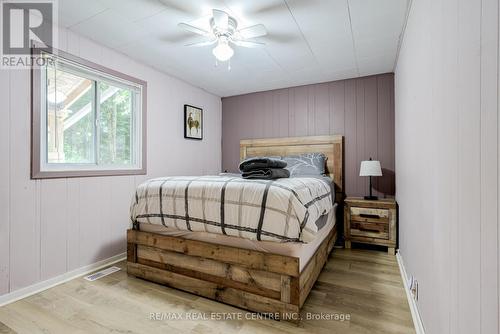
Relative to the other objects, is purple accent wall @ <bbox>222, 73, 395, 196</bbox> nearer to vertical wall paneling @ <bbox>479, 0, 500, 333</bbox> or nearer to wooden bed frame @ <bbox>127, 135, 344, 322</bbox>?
wooden bed frame @ <bbox>127, 135, 344, 322</bbox>

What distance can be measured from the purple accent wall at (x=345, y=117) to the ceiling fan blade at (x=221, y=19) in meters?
2.01

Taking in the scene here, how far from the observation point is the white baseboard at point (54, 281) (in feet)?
5.94

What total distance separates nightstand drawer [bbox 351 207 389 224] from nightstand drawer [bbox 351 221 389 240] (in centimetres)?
5

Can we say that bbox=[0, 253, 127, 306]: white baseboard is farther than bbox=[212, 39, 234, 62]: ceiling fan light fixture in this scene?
No

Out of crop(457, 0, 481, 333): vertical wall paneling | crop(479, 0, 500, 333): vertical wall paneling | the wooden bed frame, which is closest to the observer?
crop(479, 0, 500, 333): vertical wall paneling

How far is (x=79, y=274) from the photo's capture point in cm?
226

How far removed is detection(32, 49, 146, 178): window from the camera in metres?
2.06

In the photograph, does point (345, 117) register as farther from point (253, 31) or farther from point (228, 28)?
point (228, 28)

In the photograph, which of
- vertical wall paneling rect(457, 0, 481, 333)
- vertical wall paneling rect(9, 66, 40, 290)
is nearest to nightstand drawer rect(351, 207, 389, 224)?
vertical wall paneling rect(457, 0, 481, 333)

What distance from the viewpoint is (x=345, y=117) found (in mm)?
3422

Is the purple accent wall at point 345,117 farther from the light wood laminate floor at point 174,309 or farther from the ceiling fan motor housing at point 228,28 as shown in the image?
the ceiling fan motor housing at point 228,28

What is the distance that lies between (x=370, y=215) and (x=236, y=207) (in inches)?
76.7

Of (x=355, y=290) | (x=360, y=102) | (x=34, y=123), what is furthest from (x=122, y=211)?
(x=360, y=102)

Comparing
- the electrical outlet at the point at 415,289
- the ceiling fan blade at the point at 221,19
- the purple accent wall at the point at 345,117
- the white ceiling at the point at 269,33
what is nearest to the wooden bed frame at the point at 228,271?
the electrical outlet at the point at 415,289
